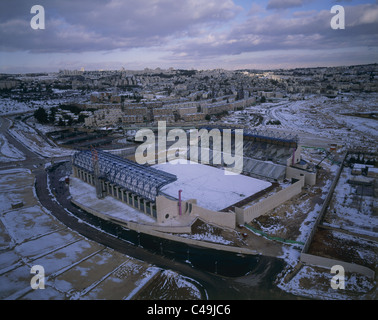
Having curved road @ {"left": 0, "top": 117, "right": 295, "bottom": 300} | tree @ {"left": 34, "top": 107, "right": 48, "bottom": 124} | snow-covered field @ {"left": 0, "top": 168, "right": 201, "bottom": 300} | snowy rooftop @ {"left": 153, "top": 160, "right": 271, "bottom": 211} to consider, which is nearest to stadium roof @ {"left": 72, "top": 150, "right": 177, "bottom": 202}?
snowy rooftop @ {"left": 153, "top": 160, "right": 271, "bottom": 211}

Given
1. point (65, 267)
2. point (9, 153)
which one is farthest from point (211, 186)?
point (9, 153)

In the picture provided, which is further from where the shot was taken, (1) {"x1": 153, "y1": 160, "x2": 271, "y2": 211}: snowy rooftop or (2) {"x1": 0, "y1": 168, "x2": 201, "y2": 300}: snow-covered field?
(1) {"x1": 153, "y1": 160, "x2": 271, "y2": 211}: snowy rooftop

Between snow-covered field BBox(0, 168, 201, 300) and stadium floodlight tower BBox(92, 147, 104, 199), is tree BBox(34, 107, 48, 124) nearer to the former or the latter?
stadium floodlight tower BBox(92, 147, 104, 199)

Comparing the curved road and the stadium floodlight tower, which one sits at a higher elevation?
the stadium floodlight tower

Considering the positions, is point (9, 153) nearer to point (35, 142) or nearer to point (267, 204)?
point (35, 142)

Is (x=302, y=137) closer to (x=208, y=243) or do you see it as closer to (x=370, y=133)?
(x=370, y=133)

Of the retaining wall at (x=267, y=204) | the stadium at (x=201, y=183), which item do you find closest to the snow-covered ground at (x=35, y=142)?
the stadium at (x=201, y=183)
